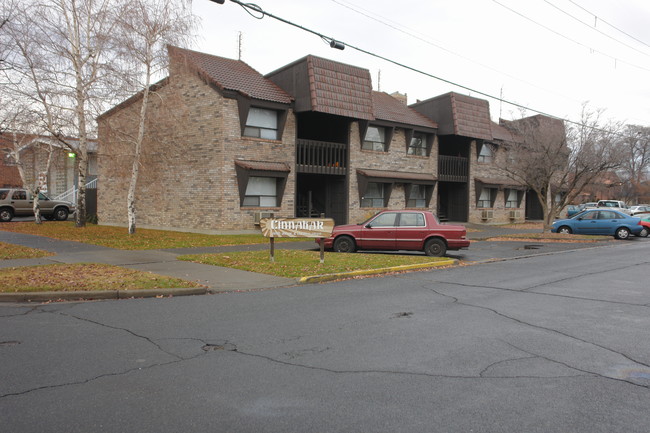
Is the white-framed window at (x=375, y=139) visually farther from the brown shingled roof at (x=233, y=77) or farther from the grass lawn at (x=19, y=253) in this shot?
the grass lawn at (x=19, y=253)

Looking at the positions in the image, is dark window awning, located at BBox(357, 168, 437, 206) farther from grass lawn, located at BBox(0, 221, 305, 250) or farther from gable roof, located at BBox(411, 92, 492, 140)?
grass lawn, located at BBox(0, 221, 305, 250)

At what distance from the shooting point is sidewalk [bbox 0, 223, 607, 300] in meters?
10.4

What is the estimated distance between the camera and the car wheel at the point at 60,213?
30.3 m

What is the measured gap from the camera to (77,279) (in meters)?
9.65

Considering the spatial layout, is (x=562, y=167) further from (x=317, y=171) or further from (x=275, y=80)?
(x=275, y=80)

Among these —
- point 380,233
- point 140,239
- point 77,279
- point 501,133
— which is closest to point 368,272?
point 380,233

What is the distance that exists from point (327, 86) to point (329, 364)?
2012 centimetres

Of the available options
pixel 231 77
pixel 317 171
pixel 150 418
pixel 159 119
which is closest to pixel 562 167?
pixel 317 171

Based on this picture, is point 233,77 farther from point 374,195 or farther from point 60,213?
point 60,213

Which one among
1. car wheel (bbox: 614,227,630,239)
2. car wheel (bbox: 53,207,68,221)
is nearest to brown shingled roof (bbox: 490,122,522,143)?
car wheel (bbox: 614,227,630,239)

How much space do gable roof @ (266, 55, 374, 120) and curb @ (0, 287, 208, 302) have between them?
49.7 ft

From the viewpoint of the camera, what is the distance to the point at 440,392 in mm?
4301

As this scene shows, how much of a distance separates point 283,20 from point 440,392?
995 centimetres

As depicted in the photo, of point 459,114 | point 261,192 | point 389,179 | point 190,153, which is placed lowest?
point 261,192
